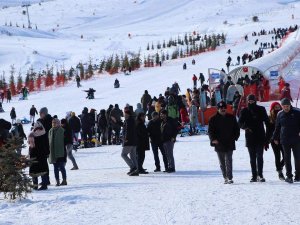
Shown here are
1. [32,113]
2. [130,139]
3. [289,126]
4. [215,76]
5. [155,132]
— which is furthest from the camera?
[32,113]

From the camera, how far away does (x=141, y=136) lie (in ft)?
45.5

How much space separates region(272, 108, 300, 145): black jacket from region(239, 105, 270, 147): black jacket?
1.04ft

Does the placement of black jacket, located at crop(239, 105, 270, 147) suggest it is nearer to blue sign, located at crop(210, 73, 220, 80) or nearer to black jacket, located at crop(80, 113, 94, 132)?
black jacket, located at crop(80, 113, 94, 132)

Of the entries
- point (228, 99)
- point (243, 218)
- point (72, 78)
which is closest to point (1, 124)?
point (243, 218)

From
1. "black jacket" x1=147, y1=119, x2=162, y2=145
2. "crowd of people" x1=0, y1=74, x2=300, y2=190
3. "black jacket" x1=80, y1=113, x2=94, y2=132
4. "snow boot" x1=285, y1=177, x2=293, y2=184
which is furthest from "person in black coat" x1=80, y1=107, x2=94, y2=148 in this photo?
"snow boot" x1=285, y1=177, x2=293, y2=184

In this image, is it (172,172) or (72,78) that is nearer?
(172,172)

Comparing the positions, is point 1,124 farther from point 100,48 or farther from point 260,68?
point 100,48

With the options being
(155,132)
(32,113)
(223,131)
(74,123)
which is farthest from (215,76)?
(223,131)

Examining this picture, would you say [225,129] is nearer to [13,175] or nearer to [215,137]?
[215,137]

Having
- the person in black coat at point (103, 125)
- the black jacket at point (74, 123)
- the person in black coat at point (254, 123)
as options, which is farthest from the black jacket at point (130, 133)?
the person in black coat at point (103, 125)

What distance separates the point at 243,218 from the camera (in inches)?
313

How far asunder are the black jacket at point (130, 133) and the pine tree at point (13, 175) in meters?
3.66

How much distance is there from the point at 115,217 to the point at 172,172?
5.57m

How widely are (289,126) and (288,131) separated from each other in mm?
89
